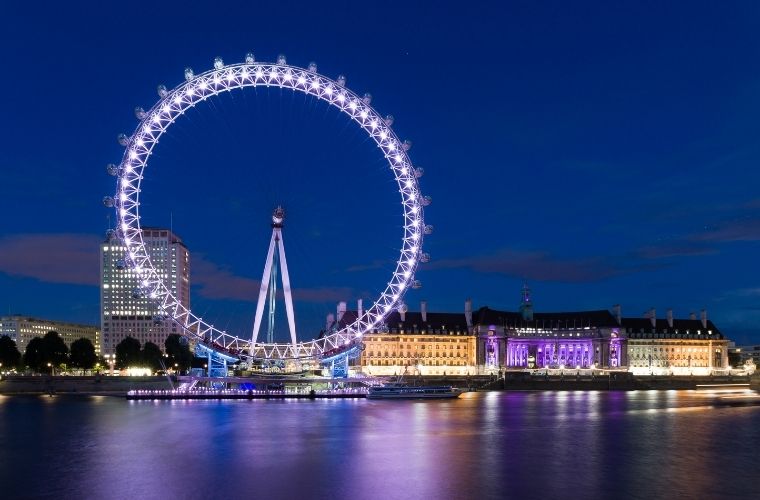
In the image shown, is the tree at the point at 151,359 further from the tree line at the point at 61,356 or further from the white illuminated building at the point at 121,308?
the white illuminated building at the point at 121,308

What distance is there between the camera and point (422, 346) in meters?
116

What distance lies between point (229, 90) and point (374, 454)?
25.2 metres

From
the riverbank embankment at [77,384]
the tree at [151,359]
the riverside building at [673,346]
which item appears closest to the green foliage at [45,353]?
the riverbank embankment at [77,384]

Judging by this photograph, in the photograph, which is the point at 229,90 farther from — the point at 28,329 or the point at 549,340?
the point at 28,329

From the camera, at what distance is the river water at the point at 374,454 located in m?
26.0

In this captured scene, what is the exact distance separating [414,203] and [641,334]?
80.2 m

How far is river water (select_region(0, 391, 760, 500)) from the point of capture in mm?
25953

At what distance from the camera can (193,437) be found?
38.3m

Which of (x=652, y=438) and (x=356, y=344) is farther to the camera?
(x=356, y=344)

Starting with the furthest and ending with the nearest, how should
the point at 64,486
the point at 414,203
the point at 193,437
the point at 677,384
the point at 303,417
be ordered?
the point at 677,384 → the point at 414,203 → the point at 303,417 → the point at 193,437 → the point at 64,486

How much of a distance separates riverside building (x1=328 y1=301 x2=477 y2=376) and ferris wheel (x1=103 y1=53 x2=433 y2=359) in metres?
52.5

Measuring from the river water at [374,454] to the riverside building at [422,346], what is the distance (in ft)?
190

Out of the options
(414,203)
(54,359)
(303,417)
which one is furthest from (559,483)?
(54,359)

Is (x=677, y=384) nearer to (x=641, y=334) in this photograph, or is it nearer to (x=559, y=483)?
(x=641, y=334)
